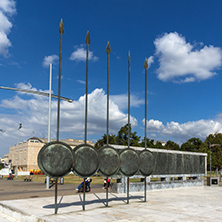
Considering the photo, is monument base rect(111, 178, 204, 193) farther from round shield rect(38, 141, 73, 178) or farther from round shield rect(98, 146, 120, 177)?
round shield rect(38, 141, 73, 178)

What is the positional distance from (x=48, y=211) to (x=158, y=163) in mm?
11092

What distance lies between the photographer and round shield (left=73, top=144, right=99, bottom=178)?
10086mm


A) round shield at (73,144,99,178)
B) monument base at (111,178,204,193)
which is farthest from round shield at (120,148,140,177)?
monument base at (111,178,204,193)

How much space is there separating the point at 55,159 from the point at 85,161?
4.49 feet

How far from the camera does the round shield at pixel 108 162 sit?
11023 millimetres

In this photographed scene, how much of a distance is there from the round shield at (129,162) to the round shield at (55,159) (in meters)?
2.86

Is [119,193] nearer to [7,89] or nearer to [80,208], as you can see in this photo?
[80,208]

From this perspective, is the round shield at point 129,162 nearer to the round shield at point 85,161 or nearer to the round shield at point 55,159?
the round shield at point 85,161

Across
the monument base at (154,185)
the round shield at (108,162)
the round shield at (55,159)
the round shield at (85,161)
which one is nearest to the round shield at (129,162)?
the round shield at (108,162)

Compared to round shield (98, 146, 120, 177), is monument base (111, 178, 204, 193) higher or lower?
lower

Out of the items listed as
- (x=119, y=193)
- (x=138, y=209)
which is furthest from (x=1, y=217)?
(x=119, y=193)

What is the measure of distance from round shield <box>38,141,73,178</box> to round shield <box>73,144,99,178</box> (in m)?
0.42

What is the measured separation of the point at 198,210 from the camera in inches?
401

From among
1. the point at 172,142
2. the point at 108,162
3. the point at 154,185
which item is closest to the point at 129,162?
the point at 108,162
